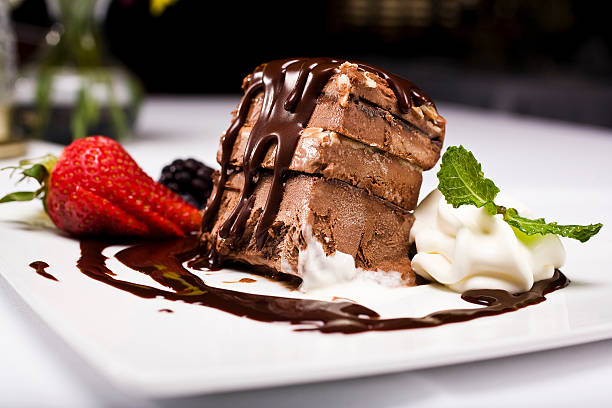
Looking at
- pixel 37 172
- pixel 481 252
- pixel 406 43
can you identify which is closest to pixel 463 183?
pixel 481 252

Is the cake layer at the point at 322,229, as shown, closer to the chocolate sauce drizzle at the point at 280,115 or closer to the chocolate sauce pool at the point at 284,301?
the chocolate sauce drizzle at the point at 280,115

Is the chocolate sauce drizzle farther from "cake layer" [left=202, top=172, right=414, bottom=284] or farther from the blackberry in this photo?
the blackberry

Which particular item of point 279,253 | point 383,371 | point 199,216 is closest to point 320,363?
point 383,371

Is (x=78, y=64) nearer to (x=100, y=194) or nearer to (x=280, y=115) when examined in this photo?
(x=100, y=194)

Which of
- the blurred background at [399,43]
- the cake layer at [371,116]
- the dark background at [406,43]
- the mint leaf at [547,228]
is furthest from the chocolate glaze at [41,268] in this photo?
the dark background at [406,43]

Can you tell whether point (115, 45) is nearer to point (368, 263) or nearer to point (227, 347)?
point (368, 263)

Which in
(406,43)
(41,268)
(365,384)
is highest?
(406,43)
